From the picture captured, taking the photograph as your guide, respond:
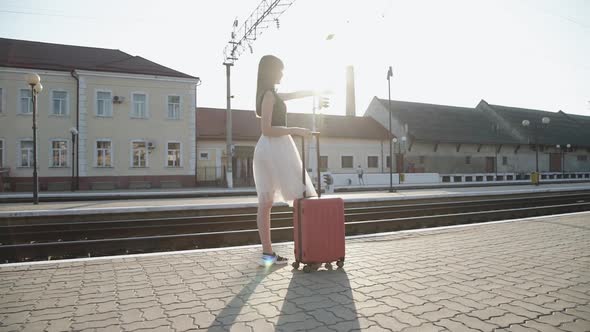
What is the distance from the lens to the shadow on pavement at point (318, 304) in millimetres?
2676

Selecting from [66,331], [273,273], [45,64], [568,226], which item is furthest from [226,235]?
[45,64]

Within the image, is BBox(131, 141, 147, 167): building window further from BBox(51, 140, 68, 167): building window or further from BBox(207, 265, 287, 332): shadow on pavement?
BBox(207, 265, 287, 332): shadow on pavement

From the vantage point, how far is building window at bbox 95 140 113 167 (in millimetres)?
26391

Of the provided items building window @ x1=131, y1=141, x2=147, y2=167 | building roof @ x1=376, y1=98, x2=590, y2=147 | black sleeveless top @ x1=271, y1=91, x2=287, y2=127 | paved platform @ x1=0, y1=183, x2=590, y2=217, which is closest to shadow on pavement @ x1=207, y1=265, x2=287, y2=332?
black sleeveless top @ x1=271, y1=91, x2=287, y2=127

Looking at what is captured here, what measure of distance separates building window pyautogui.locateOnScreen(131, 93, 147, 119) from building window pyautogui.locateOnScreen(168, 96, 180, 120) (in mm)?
1640

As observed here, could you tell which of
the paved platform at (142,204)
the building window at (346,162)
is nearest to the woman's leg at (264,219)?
the paved platform at (142,204)

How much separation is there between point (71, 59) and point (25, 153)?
6927 mm

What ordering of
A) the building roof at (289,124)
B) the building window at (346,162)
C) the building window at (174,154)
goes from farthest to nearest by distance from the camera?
the building window at (346,162) → the building roof at (289,124) → the building window at (174,154)

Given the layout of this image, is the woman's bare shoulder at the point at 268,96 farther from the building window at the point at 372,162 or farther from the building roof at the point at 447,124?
the building roof at the point at 447,124

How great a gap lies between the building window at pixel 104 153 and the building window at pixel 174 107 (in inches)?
175

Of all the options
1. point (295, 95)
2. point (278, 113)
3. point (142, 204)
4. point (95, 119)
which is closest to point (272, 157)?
point (278, 113)

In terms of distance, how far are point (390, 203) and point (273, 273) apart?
1127cm

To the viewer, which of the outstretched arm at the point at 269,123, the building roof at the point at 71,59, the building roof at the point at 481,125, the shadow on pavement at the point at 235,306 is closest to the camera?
the shadow on pavement at the point at 235,306

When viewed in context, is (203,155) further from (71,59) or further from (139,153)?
(71,59)
